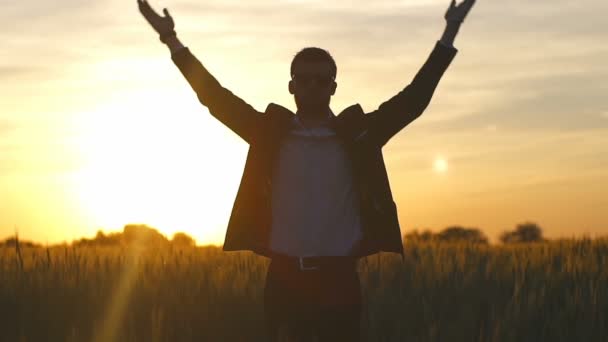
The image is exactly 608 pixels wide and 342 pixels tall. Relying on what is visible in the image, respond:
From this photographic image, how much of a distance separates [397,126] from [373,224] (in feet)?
2.10

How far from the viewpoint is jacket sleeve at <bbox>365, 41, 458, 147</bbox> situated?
5.48 m

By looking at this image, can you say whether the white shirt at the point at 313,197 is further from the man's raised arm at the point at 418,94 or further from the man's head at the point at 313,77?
the man's raised arm at the point at 418,94

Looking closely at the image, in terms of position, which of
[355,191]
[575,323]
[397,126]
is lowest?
[575,323]

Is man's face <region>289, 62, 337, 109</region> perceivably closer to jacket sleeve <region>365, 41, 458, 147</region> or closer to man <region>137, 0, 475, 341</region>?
man <region>137, 0, 475, 341</region>

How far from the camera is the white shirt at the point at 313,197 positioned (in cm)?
511

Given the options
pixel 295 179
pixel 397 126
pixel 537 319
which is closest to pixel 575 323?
pixel 537 319

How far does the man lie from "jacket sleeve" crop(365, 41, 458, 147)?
0.02 m

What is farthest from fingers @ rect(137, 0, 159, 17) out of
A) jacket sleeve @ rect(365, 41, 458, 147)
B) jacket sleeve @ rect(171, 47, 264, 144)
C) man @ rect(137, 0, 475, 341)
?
jacket sleeve @ rect(365, 41, 458, 147)

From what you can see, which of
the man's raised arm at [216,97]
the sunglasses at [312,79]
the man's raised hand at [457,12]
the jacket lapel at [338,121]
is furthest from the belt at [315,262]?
the man's raised hand at [457,12]

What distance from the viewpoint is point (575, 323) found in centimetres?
668

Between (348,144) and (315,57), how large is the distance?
51 cm

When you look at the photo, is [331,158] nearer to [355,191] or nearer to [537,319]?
[355,191]

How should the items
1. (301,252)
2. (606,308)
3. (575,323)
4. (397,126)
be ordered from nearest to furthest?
1. (301,252)
2. (397,126)
3. (575,323)
4. (606,308)

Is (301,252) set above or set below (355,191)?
below
